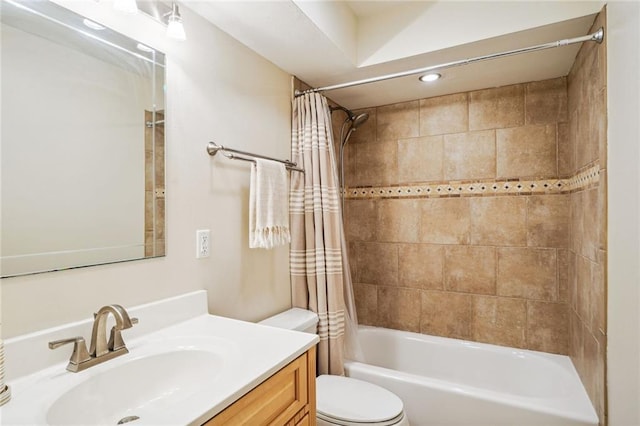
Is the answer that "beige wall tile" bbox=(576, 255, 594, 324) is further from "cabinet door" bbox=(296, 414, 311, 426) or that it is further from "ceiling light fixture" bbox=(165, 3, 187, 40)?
"ceiling light fixture" bbox=(165, 3, 187, 40)

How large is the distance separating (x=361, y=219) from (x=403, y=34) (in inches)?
52.6

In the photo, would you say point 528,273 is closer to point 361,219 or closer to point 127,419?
point 361,219

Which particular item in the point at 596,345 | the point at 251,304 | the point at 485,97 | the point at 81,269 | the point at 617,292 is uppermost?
the point at 485,97

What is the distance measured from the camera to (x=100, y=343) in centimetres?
101

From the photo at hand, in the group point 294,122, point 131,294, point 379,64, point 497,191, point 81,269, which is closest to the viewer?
point 81,269

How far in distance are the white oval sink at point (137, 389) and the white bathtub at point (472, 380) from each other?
3.74ft

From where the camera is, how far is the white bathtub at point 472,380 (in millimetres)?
1589

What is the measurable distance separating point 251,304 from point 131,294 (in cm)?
66

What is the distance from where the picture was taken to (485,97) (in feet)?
7.43

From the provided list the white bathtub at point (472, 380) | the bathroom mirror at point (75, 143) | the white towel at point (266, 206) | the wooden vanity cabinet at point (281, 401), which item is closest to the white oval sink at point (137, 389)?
the wooden vanity cabinet at point (281, 401)

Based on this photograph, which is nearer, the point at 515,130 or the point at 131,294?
the point at 131,294

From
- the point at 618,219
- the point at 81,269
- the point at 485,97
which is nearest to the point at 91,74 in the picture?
the point at 81,269

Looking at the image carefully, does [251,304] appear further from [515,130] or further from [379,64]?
[515,130]

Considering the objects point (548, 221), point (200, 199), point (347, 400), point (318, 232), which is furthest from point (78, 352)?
point (548, 221)
